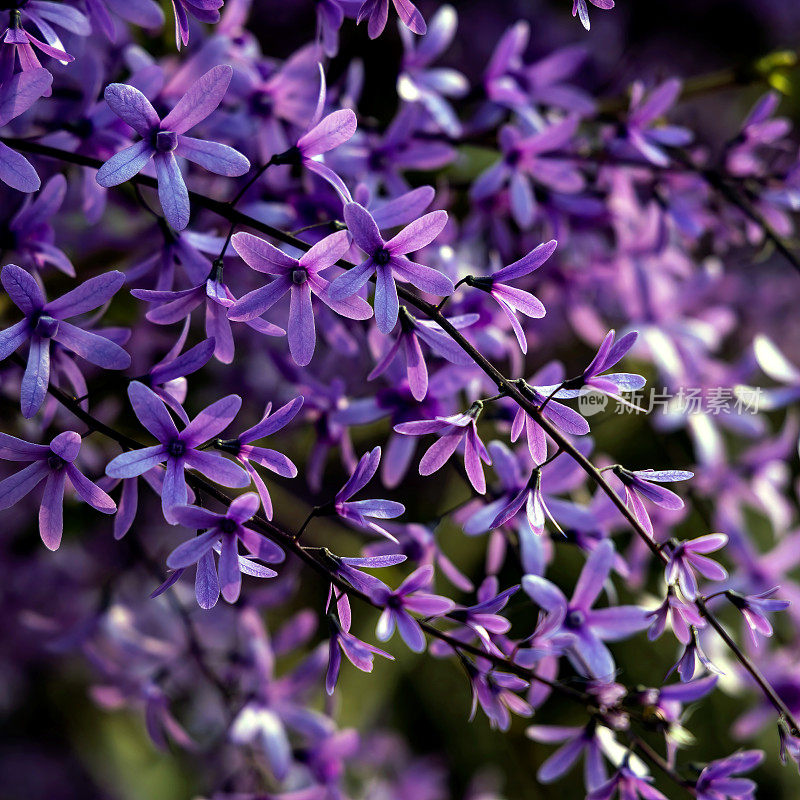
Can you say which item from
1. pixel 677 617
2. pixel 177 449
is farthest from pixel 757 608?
pixel 177 449

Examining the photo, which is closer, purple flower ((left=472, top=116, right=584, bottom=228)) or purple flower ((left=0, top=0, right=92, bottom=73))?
purple flower ((left=0, top=0, right=92, bottom=73))

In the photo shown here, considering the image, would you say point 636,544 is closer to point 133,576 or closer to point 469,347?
point 469,347

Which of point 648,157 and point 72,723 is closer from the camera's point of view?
point 648,157

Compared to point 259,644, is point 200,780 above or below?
below

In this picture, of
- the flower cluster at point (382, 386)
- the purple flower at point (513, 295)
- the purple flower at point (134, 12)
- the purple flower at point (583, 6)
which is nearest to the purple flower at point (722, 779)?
the flower cluster at point (382, 386)

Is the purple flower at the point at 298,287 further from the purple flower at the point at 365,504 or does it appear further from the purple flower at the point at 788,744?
the purple flower at the point at 788,744

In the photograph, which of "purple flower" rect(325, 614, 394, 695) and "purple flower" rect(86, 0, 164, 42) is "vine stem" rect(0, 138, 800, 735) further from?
"purple flower" rect(86, 0, 164, 42)

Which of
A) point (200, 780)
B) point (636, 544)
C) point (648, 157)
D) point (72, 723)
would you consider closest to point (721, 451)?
point (636, 544)

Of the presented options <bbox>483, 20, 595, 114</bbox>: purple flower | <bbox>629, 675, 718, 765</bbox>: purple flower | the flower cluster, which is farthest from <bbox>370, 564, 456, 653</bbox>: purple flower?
<bbox>483, 20, 595, 114</bbox>: purple flower
